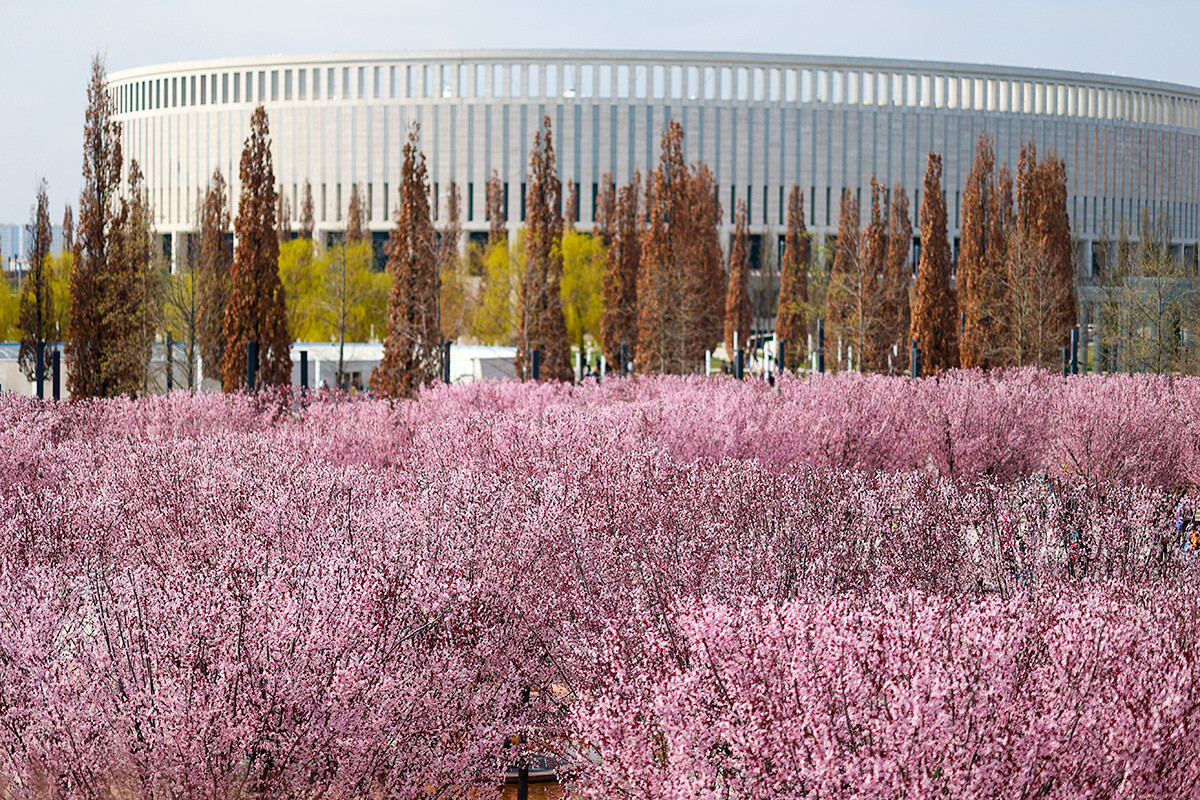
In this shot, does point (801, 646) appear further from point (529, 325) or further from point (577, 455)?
point (529, 325)

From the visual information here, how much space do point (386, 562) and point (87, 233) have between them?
54.8 feet

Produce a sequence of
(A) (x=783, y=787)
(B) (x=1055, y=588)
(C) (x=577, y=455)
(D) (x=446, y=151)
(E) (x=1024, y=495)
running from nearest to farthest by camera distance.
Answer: (A) (x=783, y=787), (B) (x=1055, y=588), (E) (x=1024, y=495), (C) (x=577, y=455), (D) (x=446, y=151)

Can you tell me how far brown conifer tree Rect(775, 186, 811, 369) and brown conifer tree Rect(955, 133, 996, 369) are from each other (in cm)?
818

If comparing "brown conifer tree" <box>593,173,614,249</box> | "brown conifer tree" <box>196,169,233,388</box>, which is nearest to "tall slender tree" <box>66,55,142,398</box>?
"brown conifer tree" <box>196,169,233,388</box>

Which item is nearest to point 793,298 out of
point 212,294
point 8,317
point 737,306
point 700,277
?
point 737,306

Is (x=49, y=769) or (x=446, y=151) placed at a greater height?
(x=446, y=151)

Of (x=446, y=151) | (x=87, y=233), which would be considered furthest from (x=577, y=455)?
(x=446, y=151)

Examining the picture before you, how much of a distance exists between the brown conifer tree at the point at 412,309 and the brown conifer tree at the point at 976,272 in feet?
47.4

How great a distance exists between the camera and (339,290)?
40.3m

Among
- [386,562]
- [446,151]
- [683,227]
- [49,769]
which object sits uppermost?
[446,151]

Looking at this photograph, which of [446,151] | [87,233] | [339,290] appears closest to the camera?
[87,233]

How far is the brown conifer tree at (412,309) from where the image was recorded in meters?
21.4

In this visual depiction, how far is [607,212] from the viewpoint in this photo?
5366 centimetres

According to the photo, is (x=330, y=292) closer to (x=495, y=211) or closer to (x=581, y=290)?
(x=581, y=290)
